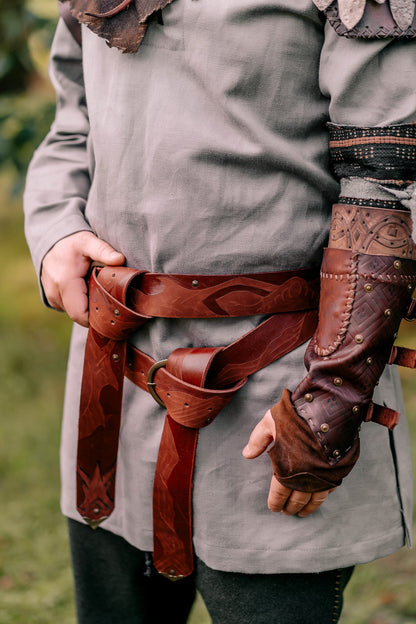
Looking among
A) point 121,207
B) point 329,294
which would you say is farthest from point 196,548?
point 121,207

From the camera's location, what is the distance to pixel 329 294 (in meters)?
1.06

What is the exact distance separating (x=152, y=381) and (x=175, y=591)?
1.82 ft

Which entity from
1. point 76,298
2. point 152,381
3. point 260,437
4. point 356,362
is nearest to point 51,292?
point 76,298

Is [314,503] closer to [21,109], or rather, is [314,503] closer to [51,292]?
[51,292]

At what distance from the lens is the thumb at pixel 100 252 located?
1.22 m

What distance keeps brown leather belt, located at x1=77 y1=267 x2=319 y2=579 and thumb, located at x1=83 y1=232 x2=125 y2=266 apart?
21 millimetres

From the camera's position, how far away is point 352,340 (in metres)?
1.02

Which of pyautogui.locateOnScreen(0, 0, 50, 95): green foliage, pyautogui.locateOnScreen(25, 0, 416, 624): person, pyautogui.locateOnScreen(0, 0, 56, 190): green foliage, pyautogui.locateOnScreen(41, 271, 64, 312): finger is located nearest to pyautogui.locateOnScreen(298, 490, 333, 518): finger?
pyautogui.locateOnScreen(25, 0, 416, 624): person

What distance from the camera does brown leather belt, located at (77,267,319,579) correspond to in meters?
1.14

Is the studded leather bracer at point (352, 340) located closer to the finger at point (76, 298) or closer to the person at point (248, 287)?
the person at point (248, 287)

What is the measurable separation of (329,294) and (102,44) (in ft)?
1.98

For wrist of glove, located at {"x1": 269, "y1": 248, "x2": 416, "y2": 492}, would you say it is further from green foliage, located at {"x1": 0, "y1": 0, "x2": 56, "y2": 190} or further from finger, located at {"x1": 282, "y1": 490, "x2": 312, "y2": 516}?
green foliage, located at {"x1": 0, "y1": 0, "x2": 56, "y2": 190}

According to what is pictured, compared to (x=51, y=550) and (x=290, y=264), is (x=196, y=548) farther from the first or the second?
(x=51, y=550)

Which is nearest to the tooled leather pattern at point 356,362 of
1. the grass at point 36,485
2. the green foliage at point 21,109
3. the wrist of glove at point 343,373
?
the wrist of glove at point 343,373
